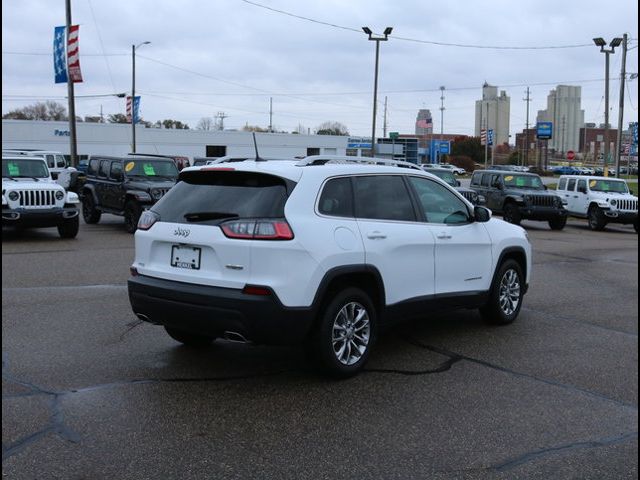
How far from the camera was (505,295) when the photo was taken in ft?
25.4

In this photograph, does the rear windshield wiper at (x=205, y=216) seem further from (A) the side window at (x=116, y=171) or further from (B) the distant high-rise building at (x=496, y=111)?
(B) the distant high-rise building at (x=496, y=111)

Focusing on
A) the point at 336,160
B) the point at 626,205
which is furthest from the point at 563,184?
the point at 336,160

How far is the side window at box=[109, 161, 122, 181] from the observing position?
17.9 meters

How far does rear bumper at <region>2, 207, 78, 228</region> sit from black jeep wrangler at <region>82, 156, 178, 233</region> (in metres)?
1.85

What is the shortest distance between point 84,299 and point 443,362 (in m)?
4.76

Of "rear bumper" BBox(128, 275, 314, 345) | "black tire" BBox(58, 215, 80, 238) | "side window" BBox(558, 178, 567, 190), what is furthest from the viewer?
"side window" BBox(558, 178, 567, 190)

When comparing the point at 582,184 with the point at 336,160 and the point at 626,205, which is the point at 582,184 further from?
the point at 336,160

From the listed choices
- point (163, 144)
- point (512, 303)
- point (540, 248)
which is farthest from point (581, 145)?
point (512, 303)

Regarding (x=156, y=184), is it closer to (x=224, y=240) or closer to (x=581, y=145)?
(x=224, y=240)

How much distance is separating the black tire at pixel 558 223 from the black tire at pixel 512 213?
106 cm

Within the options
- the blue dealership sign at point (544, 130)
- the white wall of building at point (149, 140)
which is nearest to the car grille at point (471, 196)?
the white wall of building at point (149, 140)

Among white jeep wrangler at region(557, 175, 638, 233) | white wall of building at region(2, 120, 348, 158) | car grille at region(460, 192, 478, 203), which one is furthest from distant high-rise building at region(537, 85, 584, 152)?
car grille at region(460, 192, 478, 203)

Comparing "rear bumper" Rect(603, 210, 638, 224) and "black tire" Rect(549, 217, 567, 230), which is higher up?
"rear bumper" Rect(603, 210, 638, 224)

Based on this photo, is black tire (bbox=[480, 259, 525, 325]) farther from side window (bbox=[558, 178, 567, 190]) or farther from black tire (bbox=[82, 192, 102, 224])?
side window (bbox=[558, 178, 567, 190])
